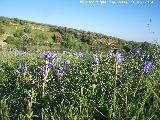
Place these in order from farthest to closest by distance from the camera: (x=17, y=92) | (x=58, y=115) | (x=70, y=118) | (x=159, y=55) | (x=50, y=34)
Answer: (x=50, y=34), (x=159, y=55), (x=17, y=92), (x=58, y=115), (x=70, y=118)

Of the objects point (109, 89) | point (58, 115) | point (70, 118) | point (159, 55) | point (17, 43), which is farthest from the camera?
point (17, 43)

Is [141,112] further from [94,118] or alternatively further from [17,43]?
[17,43]

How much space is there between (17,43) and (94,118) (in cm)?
2298

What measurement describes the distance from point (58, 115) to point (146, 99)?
108 centimetres

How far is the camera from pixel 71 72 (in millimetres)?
6379

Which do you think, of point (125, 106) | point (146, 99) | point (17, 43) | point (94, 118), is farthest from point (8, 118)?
point (17, 43)

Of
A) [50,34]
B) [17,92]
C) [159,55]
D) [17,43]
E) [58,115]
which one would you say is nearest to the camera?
[58,115]

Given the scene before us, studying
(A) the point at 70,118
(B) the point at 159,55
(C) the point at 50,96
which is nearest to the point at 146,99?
(A) the point at 70,118

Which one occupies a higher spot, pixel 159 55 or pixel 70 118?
pixel 159 55

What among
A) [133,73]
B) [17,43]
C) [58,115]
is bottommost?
[17,43]

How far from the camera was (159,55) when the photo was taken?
6.25 meters

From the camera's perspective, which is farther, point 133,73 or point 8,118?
point 133,73

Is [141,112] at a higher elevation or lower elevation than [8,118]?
higher

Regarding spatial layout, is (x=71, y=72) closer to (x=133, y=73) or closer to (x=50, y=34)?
(x=133, y=73)
